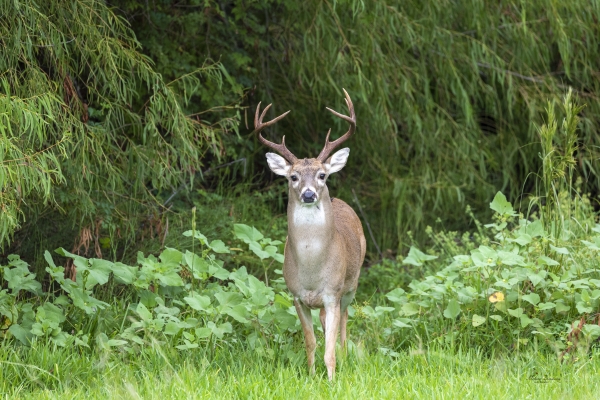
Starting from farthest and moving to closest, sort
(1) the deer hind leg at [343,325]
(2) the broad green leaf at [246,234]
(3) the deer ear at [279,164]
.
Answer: (2) the broad green leaf at [246,234] < (1) the deer hind leg at [343,325] < (3) the deer ear at [279,164]

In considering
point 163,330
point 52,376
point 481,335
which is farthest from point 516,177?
point 52,376

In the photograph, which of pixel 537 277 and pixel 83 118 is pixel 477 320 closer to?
pixel 537 277

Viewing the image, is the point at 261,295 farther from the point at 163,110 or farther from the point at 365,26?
the point at 365,26

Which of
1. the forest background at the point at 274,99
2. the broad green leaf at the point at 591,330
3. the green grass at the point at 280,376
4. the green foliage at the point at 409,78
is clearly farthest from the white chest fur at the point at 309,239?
the green foliage at the point at 409,78

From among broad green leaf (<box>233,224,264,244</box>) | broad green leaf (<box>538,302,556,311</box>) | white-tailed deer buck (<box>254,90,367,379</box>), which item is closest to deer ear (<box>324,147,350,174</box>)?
white-tailed deer buck (<box>254,90,367,379</box>)

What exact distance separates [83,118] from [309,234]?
168cm

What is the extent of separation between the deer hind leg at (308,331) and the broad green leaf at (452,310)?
748mm

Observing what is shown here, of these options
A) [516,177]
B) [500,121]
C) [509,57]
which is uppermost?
[509,57]

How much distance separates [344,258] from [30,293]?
202 cm

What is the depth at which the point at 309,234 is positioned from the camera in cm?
510

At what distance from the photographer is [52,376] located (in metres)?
4.71

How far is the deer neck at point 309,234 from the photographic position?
200 inches

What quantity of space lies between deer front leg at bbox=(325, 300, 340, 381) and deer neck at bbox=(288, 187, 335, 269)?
224 millimetres

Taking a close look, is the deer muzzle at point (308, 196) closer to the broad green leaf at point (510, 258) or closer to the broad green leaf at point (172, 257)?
the broad green leaf at point (172, 257)
